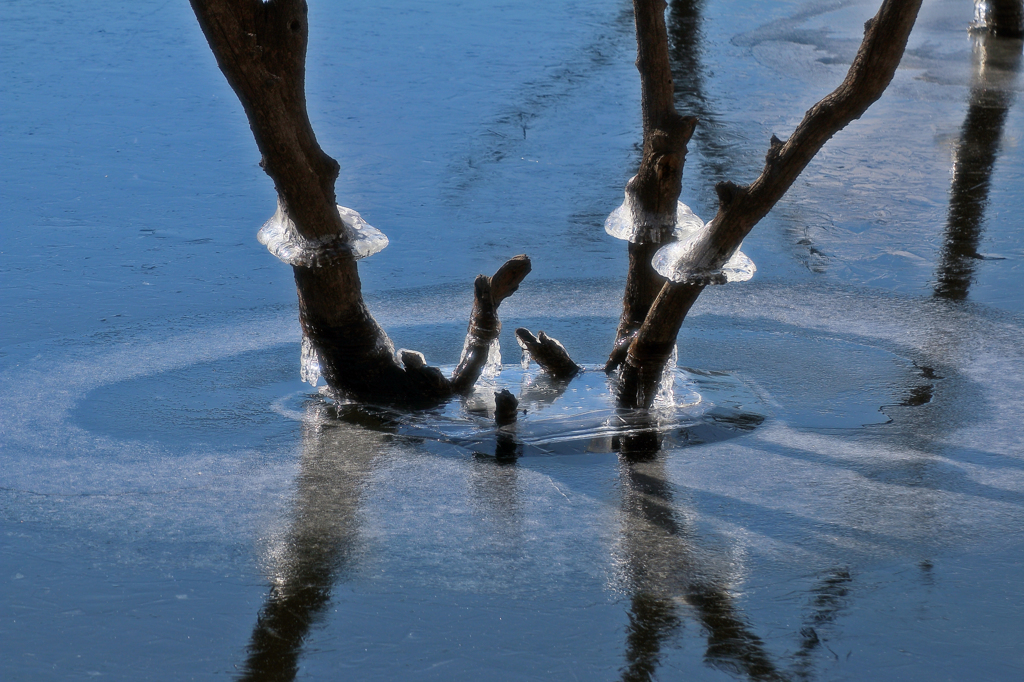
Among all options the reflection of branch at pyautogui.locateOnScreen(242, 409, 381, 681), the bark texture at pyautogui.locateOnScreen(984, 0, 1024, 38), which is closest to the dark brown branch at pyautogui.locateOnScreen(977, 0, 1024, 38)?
the bark texture at pyautogui.locateOnScreen(984, 0, 1024, 38)

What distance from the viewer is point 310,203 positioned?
340 centimetres

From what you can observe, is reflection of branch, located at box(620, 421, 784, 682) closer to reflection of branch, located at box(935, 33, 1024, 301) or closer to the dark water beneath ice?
the dark water beneath ice

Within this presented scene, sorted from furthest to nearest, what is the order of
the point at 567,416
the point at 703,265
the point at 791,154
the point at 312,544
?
the point at 567,416 → the point at 703,265 → the point at 791,154 → the point at 312,544

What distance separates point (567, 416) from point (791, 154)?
4.00ft

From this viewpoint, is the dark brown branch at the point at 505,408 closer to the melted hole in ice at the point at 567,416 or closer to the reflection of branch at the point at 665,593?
the melted hole in ice at the point at 567,416

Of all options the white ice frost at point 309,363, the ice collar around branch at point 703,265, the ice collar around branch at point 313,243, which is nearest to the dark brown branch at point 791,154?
the ice collar around branch at point 703,265

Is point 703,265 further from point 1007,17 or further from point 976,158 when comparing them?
point 1007,17

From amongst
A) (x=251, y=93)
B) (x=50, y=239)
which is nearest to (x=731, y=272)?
(x=251, y=93)

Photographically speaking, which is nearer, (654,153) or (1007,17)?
(654,153)

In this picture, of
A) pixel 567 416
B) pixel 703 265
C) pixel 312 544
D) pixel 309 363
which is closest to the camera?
pixel 312 544

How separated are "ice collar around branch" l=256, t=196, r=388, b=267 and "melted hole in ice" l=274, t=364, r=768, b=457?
612 mm

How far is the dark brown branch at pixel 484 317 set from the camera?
12.4 ft

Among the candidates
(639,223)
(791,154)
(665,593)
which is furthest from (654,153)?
(665,593)

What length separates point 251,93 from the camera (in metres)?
3.13
